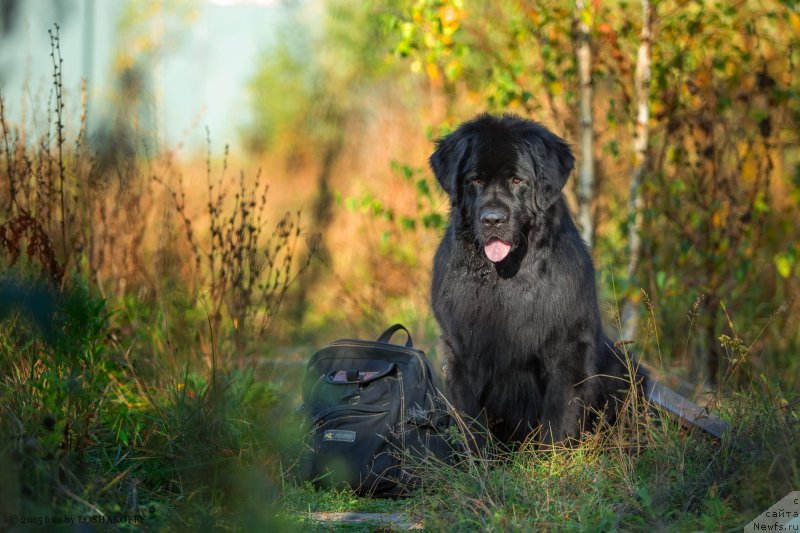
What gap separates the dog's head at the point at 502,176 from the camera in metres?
3.90

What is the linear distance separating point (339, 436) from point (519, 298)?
1.02 metres

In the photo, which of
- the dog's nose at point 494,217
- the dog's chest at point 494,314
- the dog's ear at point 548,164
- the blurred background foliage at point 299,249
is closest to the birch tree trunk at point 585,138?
the blurred background foliage at point 299,249

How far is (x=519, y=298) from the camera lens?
3945 millimetres

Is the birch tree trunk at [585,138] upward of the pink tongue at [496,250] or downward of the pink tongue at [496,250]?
upward

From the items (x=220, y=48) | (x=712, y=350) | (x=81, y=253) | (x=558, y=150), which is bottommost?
(x=712, y=350)

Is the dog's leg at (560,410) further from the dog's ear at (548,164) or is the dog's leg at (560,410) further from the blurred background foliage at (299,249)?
the dog's ear at (548,164)

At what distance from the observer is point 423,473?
3.64 m

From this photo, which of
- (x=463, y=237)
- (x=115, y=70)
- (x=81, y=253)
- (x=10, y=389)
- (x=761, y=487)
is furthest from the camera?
(x=115, y=70)

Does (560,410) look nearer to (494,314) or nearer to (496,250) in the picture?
(494,314)

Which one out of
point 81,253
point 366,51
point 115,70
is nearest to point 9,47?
point 115,70

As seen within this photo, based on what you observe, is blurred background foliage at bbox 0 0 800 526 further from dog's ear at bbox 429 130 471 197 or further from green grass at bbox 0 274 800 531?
dog's ear at bbox 429 130 471 197

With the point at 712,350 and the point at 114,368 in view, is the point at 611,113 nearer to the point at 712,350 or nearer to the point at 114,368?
the point at 712,350

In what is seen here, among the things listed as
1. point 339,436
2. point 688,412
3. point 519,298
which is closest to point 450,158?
point 519,298

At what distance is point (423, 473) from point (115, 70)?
242 inches
